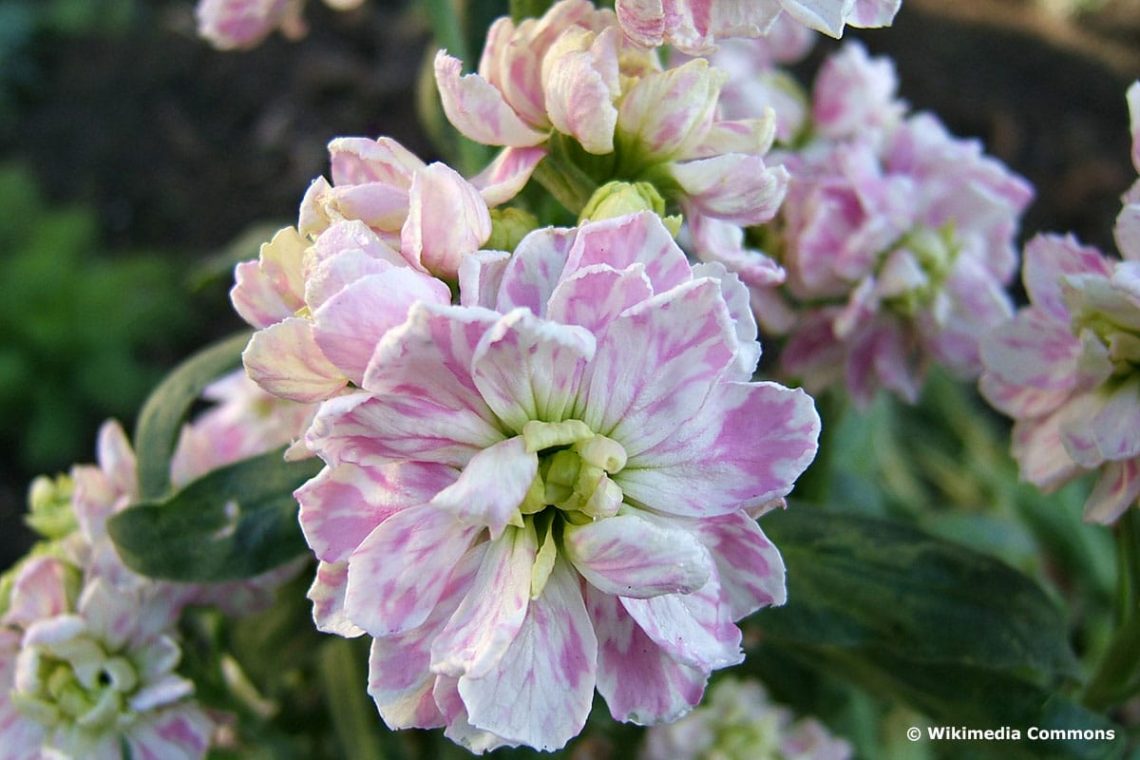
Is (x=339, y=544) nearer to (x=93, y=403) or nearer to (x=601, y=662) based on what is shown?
(x=601, y=662)

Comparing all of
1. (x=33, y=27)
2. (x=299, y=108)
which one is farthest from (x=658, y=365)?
(x=33, y=27)

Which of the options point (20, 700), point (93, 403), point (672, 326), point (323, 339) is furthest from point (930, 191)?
Result: point (93, 403)

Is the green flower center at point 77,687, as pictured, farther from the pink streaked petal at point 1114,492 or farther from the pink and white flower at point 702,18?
the pink streaked petal at point 1114,492

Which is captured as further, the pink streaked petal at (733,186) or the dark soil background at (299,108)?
the dark soil background at (299,108)

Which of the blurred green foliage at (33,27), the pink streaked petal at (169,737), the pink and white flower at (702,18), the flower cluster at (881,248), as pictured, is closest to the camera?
the pink and white flower at (702,18)

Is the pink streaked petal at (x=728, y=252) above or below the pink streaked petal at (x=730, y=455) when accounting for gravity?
above

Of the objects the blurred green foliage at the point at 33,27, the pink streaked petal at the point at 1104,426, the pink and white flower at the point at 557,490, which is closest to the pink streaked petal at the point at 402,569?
the pink and white flower at the point at 557,490

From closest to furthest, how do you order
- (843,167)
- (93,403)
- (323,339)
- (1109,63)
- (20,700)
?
1. (323,339)
2. (20,700)
3. (843,167)
4. (93,403)
5. (1109,63)
